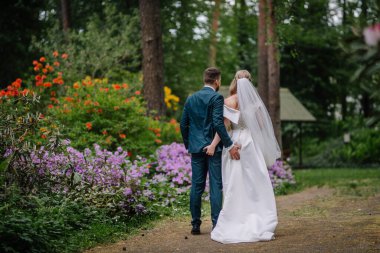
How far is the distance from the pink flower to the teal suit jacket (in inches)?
166

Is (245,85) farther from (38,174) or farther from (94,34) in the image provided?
(94,34)

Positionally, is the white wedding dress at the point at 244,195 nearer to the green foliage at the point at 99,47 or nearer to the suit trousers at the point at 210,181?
the suit trousers at the point at 210,181

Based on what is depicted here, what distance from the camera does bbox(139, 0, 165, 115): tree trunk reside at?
14.4 m

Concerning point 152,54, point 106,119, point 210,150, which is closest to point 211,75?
point 210,150

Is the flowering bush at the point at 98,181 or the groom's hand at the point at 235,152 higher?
the groom's hand at the point at 235,152

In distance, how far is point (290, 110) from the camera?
2438 cm

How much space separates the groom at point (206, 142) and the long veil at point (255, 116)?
13.6 inches

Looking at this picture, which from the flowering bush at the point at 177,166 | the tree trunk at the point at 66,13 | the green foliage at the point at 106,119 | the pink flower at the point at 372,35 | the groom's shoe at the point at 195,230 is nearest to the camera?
the pink flower at the point at 372,35

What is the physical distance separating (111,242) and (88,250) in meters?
0.59

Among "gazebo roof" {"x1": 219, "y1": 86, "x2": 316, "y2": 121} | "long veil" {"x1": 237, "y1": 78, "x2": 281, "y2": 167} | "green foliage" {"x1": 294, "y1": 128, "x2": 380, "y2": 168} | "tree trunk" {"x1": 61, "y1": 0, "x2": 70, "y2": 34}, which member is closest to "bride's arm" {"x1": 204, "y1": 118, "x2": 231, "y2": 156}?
"long veil" {"x1": 237, "y1": 78, "x2": 281, "y2": 167}

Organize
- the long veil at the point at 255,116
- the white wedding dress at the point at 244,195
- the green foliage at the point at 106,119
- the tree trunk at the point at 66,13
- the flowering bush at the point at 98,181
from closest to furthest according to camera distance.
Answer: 1. the white wedding dress at the point at 244,195
2. the long veil at the point at 255,116
3. the flowering bush at the point at 98,181
4. the green foliage at the point at 106,119
5. the tree trunk at the point at 66,13

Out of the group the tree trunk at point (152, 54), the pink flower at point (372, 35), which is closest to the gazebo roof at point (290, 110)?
the tree trunk at point (152, 54)

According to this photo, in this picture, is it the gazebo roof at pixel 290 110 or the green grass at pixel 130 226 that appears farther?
the gazebo roof at pixel 290 110

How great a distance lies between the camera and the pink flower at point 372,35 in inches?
121
